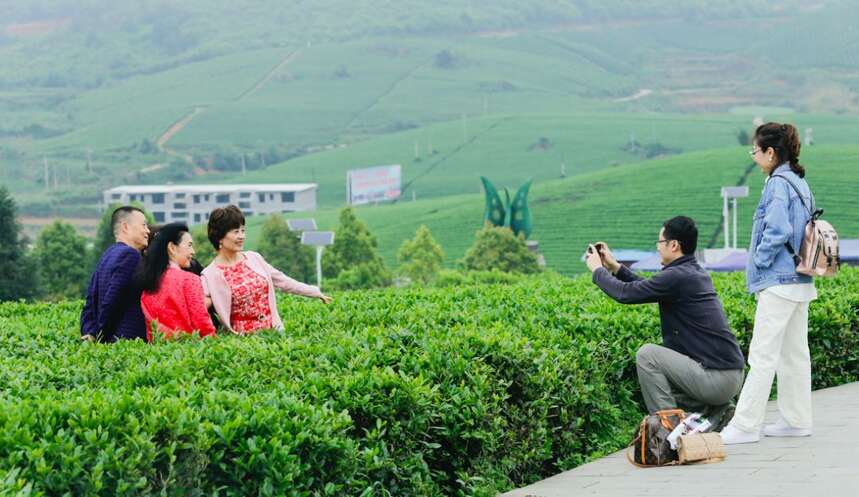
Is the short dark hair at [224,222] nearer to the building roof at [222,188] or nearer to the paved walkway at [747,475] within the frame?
the paved walkway at [747,475]

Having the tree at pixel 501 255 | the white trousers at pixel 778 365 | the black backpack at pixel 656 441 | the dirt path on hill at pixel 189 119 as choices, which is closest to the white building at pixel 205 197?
the dirt path on hill at pixel 189 119

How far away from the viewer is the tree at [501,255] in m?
71.4

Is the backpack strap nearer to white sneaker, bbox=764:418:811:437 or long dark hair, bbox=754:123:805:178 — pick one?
long dark hair, bbox=754:123:805:178

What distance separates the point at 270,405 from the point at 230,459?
423 millimetres

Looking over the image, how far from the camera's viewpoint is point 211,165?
15775cm

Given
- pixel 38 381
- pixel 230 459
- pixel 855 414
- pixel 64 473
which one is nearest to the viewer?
pixel 64 473

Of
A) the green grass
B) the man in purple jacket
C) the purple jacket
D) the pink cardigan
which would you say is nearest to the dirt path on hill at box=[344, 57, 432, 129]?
the green grass

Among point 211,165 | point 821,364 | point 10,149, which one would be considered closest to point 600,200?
point 211,165

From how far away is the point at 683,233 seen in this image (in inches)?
308

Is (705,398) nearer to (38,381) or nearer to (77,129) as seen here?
(38,381)

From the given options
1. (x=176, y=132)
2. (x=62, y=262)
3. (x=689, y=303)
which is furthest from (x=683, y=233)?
(x=176, y=132)

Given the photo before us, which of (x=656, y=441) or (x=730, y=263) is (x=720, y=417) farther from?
(x=730, y=263)

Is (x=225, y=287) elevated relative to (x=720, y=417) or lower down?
elevated

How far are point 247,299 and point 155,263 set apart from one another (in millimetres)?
711
